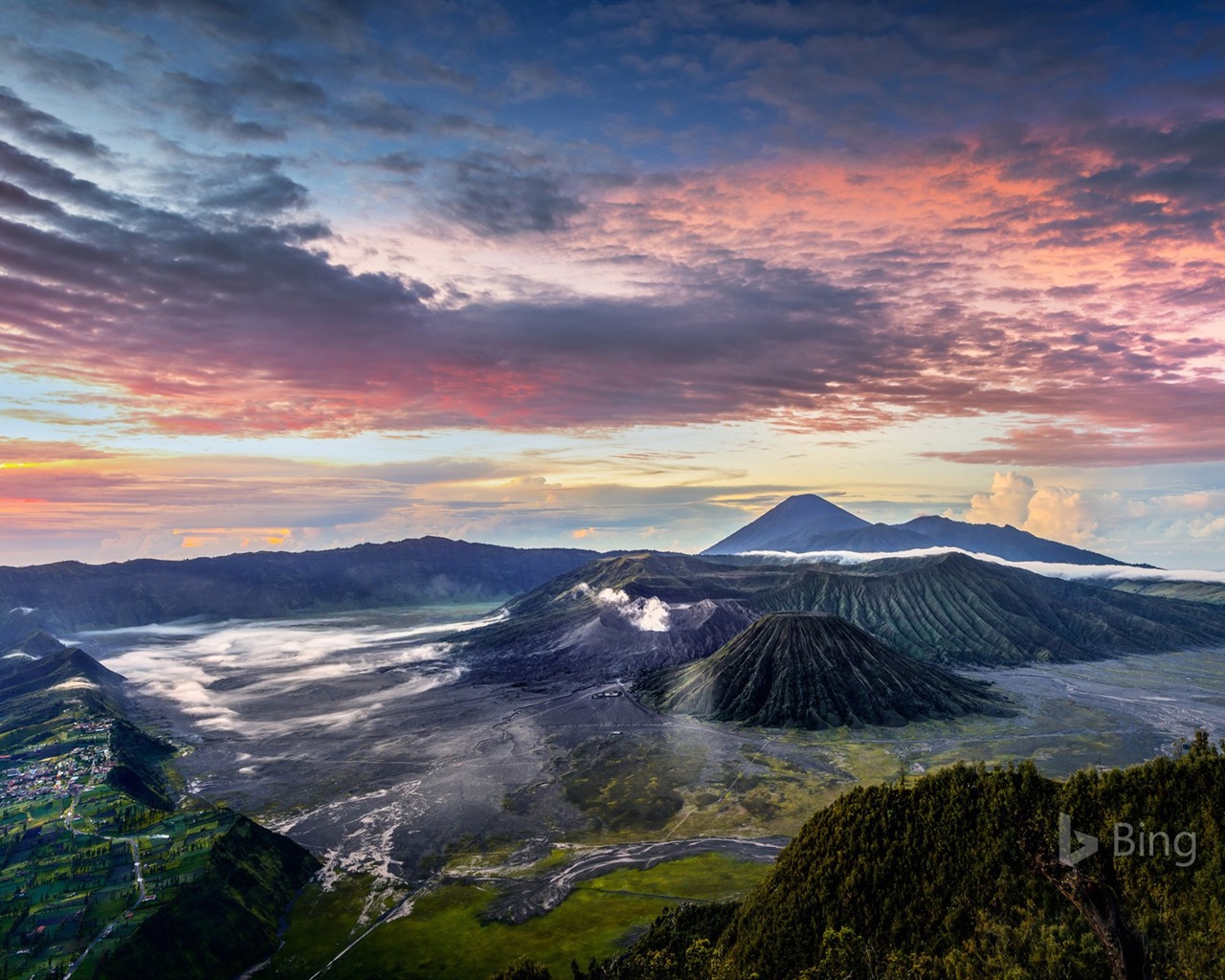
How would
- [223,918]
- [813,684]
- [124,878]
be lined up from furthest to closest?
[813,684]
[124,878]
[223,918]

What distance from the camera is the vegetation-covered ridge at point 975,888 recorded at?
1340 inches

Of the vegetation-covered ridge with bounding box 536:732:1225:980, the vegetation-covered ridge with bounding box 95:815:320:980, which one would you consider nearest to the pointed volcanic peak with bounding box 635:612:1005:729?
the vegetation-covered ridge with bounding box 536:732:1225:980

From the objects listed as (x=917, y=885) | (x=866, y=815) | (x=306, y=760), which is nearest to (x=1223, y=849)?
(x=917, y=885)

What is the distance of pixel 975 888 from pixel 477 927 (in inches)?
1743

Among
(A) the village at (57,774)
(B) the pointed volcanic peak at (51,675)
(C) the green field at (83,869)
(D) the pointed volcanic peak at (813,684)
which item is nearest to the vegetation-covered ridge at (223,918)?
(C) the green field at (83,869)

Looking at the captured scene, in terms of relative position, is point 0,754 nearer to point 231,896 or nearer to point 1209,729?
point 231,896

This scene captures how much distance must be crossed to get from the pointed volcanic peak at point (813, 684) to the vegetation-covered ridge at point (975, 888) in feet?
313

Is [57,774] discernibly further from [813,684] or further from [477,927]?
[813,684]

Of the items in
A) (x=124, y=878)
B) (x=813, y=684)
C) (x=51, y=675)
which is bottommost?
(x=51, y=675)

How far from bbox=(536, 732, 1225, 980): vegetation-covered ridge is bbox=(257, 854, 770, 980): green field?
1084cm

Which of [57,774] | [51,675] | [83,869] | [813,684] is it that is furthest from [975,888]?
[51,675]

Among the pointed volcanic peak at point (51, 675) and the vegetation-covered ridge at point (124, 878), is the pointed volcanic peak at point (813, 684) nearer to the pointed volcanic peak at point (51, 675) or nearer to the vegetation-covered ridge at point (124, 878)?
the vegetation-covered ridge at point (124, 878)

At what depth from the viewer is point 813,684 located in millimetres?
152750

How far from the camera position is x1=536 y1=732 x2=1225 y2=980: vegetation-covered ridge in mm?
34031
